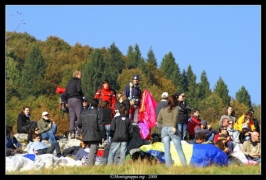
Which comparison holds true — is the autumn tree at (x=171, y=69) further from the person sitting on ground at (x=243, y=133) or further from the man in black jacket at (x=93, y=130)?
the man in black jacket at (x=93, y=130)

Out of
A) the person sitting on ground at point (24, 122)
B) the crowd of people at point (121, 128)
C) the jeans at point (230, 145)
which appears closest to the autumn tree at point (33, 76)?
the person sitting on ground at point (24, 122)

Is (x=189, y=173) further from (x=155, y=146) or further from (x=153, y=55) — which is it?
(x=153, y=55)

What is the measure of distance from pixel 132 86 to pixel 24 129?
335 cm

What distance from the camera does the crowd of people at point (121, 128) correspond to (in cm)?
1619

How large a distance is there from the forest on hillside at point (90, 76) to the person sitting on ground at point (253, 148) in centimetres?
7131

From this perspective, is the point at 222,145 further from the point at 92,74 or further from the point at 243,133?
the point at 92,74

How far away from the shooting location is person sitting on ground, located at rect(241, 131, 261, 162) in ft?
59.2

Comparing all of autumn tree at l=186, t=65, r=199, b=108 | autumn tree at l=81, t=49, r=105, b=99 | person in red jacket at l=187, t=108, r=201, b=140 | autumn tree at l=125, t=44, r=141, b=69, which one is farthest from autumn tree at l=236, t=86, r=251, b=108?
person in red jacket at l=187, t=108, r=201, b=140

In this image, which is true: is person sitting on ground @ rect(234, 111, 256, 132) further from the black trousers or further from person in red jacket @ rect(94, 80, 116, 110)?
the black trousers

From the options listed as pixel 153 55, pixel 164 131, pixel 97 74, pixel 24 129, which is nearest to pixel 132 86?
pixel 24 129

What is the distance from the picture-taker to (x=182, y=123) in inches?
811
